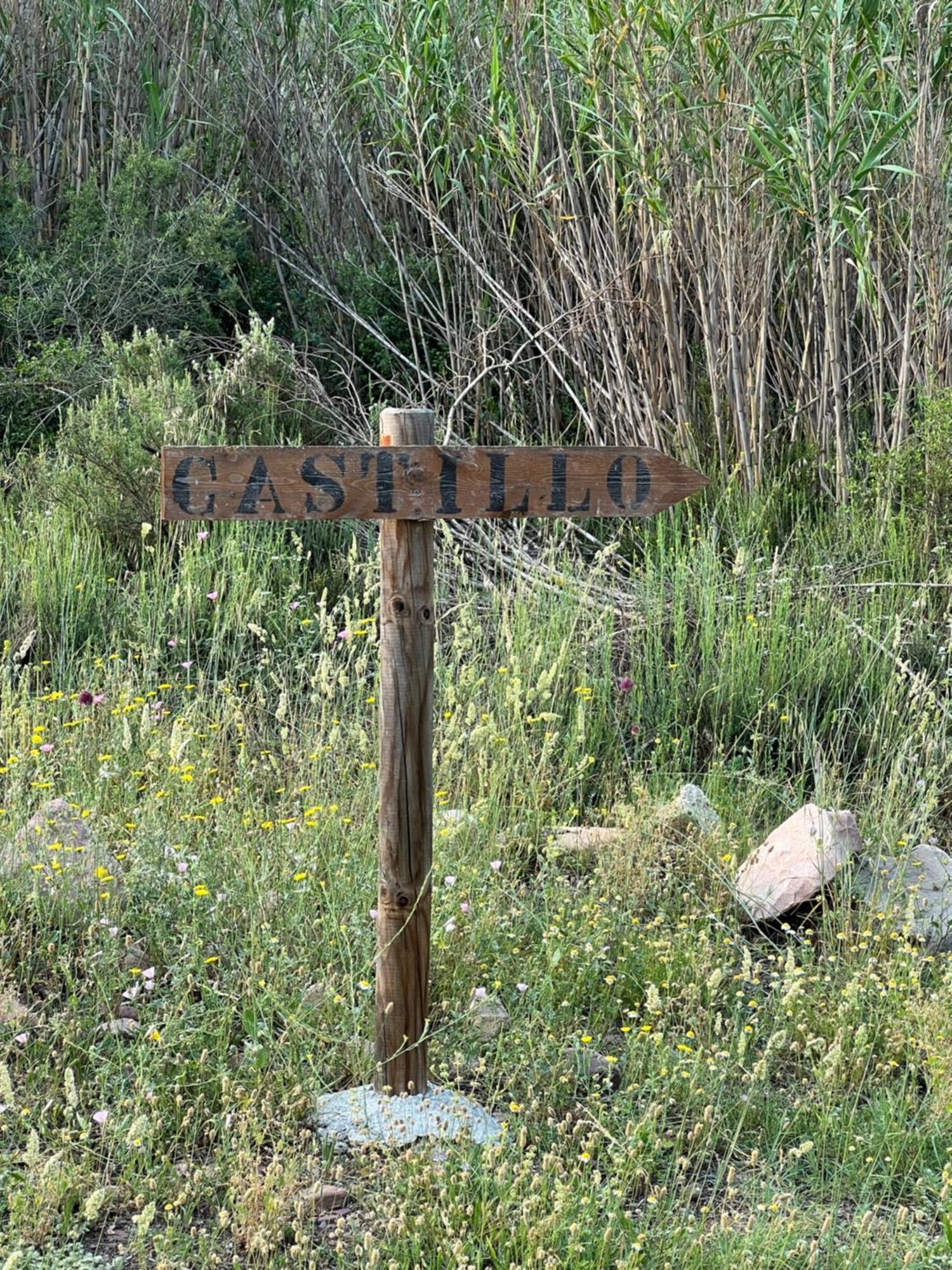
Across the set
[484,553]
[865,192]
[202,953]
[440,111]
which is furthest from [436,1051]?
[440,111]

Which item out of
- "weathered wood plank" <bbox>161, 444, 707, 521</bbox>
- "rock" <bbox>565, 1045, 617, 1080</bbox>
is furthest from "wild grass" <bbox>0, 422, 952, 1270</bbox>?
"weathered wood plank" <bbox>161, 444, 707, 521</bbox>

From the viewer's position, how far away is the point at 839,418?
17.1 ft

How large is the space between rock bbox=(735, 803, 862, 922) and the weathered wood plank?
4.14 feet

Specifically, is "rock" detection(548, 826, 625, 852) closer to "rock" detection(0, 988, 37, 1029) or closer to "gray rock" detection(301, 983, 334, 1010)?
"gray rock" detection(301, 983, 334, 1010)

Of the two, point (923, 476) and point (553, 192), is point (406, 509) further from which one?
point (553, 192)

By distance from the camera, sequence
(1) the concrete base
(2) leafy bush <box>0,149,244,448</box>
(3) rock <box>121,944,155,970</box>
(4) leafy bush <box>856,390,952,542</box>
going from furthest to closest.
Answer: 1. (2) leafy bush <box>0,149,244,448</box>
2. (4) leafy bush <box>856,390,952,542</box>
3. (3) rock <box>121,944,155,970</box>
4. (1) the concrete base

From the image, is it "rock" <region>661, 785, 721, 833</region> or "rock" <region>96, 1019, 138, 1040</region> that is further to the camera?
"rock" <region>661, 785, 721, 833</region>

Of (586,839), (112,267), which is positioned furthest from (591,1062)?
(112,267)

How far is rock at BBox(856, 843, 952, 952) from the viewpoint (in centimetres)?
327

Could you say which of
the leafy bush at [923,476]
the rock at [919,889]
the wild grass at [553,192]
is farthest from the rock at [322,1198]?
the wild grass at [553,192]

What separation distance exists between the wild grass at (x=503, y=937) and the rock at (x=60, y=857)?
2.2 inches

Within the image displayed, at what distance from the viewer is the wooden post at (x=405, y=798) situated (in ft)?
8.30

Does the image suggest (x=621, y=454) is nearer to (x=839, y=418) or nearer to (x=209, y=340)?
(x=839, y=418)

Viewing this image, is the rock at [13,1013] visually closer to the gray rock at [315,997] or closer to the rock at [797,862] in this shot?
the gray rock at [315,997]
